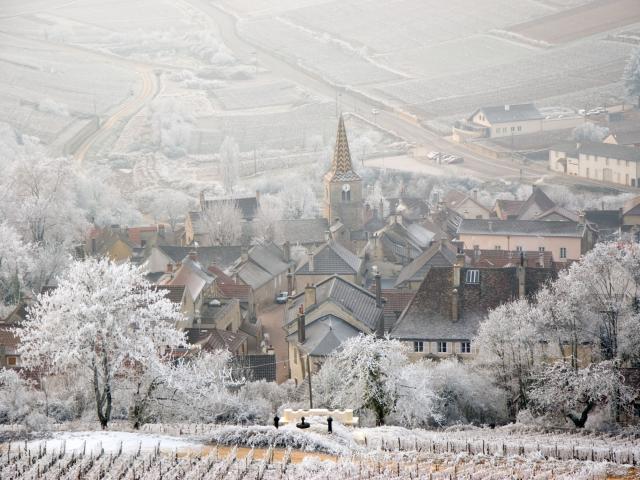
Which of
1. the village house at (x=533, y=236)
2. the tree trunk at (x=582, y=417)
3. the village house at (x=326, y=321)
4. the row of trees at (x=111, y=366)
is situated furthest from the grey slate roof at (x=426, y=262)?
the tree trunk at (x=582, y=417)

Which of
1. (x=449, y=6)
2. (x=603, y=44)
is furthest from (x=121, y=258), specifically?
(x=449, y=6)

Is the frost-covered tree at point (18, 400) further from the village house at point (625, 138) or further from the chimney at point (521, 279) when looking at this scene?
the village house at point (625, 138)

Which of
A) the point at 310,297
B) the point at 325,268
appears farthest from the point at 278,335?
the point at 310,297

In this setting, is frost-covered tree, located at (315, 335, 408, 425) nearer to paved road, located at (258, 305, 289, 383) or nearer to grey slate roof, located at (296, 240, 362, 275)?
paved road, located at (258, 305, 289, 383)

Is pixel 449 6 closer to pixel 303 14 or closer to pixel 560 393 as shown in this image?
pixel 303 14

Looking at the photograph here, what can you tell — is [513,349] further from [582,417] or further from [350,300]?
[350,300]

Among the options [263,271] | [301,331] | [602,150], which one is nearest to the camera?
[301,331]
